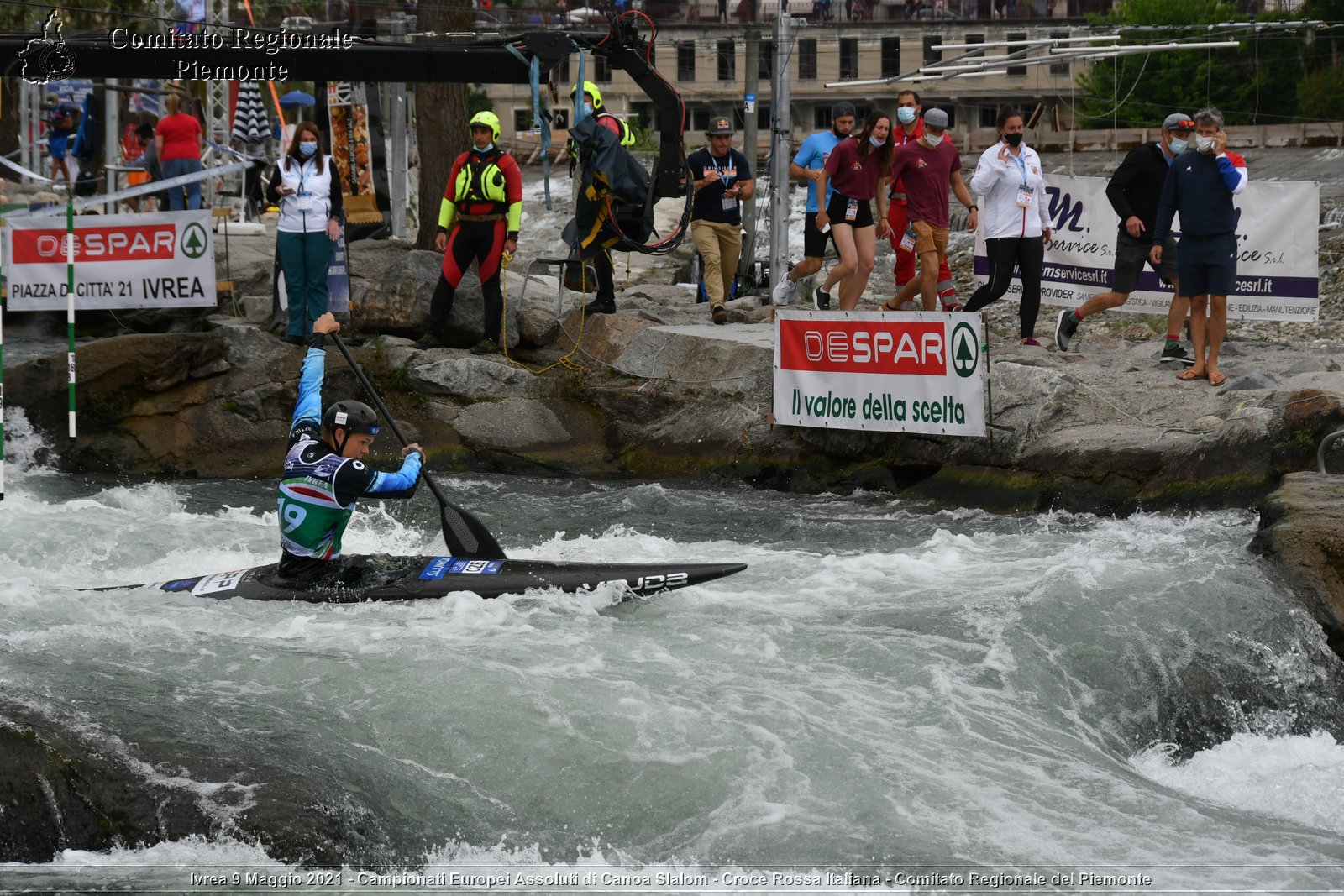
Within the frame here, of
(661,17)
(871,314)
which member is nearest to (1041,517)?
(871,314)

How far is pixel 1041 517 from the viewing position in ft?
30.7

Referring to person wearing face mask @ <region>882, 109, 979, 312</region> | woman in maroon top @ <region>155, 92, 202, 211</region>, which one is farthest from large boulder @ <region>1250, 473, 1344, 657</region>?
woman in maroon top @ <region>155, 92, 202, 211</region>

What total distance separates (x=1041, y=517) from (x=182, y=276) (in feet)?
24.9

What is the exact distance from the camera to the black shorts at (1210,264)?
952 centimetres

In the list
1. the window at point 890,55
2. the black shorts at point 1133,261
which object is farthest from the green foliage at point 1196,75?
the black shorts at point 1133,261

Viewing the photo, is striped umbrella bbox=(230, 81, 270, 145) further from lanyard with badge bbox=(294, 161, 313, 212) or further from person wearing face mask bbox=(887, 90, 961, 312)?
person wearing face mask bbox=(887, 90, 961, 312)

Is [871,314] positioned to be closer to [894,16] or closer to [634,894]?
[634,894]

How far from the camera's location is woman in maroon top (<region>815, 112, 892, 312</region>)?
10617 millimetres

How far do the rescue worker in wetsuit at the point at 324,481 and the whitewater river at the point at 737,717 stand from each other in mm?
282

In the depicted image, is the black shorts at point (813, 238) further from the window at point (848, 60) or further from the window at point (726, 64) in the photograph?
the window at point (848, 60)

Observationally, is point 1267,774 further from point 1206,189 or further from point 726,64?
point 726,64

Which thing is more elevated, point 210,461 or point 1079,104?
point 1079,104

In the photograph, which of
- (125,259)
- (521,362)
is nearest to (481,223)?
(521,362)

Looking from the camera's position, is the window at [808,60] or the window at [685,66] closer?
the window at [685,66]
